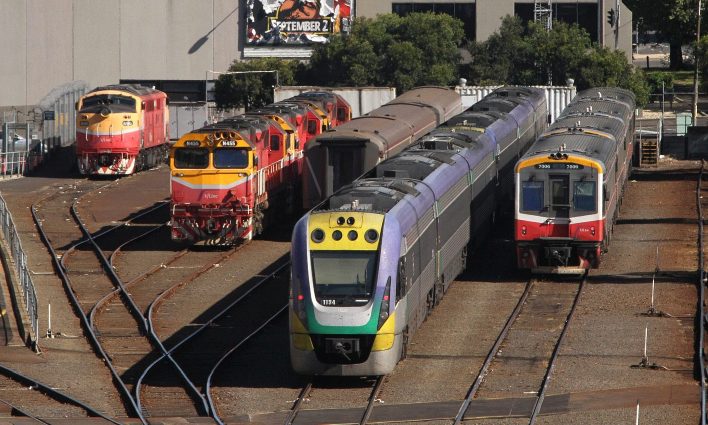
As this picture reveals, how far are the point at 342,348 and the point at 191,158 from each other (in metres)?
14.9

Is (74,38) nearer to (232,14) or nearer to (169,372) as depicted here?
(232,14)

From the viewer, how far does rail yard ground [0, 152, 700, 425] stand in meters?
22.4

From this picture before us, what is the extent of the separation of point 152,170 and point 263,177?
18.3 metres

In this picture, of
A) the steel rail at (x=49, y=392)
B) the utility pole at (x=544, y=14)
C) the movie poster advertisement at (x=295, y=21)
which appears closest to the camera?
the steel rail at (x=49, y=392)

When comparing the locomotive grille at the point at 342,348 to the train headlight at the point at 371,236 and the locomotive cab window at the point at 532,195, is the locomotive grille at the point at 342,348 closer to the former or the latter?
the train headlight at the point at 371,236

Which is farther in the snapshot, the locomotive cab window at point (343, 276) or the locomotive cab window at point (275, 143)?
the locomotive cab window at point (275, 143)

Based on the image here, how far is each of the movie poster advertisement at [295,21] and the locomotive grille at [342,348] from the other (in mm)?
58946

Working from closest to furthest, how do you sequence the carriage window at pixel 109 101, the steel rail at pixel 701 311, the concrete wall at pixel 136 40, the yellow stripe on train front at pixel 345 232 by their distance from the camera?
1. the steel rail at pixel 701 311
2. the yellow stripe on train front at pixel 345 232
3. the carriage window at pixel 109 101
4. the concrete wall at pixel 136 40

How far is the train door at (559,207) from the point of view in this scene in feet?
106

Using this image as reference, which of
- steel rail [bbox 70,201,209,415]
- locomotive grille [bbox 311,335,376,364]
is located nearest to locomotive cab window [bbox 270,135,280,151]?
steel rail [bbox 70,201,209,415]

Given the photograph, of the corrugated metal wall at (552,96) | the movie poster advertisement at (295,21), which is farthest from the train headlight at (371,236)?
the movie poster advertisement at (295,21)

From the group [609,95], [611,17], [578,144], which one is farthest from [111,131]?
[611,17]

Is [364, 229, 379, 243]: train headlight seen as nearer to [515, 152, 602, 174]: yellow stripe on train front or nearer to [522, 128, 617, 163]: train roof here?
[515, 152, 602, 174]: yellow stripe on train front

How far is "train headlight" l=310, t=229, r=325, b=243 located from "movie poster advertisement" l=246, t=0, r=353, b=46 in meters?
58.1
